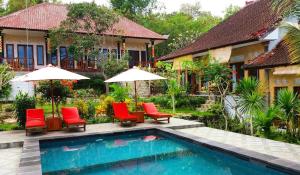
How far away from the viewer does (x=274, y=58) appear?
49.1ft

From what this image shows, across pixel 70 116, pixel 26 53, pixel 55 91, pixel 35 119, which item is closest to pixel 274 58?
pixel 70 116

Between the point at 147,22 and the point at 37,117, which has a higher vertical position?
the point at 147,22

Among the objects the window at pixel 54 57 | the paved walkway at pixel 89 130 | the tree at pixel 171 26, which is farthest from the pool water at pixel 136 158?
the tree at pixel 171 26

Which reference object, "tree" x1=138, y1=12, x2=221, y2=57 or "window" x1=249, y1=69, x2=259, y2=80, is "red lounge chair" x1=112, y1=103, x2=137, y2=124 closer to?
"window" x1=249, y1=69, x2=259, y2=80

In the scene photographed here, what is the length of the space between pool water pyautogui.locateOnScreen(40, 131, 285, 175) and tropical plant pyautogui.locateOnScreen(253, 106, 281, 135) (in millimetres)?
3077

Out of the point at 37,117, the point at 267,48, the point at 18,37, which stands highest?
the point at 18,37

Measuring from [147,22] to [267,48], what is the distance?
27.8 m

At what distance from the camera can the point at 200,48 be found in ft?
74.5

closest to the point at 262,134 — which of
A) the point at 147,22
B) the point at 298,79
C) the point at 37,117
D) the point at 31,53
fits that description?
the point at 298,79

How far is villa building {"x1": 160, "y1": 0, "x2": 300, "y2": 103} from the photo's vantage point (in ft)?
48.2

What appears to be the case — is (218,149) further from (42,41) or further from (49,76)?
(42,41)

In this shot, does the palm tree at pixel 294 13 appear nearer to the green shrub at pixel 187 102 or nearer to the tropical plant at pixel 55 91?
the tropical plant at pixel 55 91

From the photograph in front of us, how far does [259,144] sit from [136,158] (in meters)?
3.83

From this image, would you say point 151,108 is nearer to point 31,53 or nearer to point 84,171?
point 84,171
